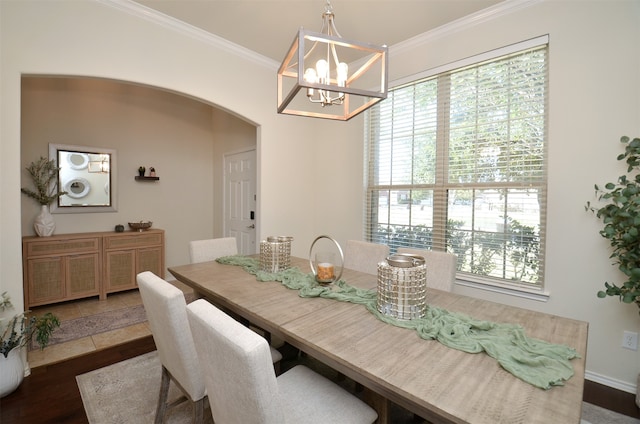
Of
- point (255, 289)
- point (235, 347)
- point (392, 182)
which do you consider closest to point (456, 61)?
point (392, 182)

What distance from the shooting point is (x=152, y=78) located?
2.68 m

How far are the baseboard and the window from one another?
2.25ft

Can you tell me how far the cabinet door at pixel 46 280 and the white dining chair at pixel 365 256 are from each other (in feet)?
10.9

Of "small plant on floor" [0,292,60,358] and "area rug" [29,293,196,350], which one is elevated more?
"small plant on floor" [0,292,60,358]

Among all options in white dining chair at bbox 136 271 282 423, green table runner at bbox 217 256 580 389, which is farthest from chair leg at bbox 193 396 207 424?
green table runner at bbox 217 256 580 389

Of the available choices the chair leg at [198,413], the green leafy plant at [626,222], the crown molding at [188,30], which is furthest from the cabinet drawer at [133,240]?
the green leafy plant at [626,222]

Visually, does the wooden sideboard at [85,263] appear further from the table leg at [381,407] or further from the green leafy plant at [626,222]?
the green leafy plant at [626,222]

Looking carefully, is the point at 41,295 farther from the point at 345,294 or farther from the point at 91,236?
the point at 345,294

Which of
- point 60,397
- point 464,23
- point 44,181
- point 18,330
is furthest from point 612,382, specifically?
point 44,181

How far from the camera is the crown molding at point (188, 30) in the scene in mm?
2514

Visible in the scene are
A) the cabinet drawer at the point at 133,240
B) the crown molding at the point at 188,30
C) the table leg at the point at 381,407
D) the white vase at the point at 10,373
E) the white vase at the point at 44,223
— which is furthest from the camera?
the cabinet drawer at the point at 133,240

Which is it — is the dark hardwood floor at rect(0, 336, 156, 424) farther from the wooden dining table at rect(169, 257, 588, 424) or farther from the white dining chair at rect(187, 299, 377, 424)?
the white dining chair at rect(187, 299, 377, 424)

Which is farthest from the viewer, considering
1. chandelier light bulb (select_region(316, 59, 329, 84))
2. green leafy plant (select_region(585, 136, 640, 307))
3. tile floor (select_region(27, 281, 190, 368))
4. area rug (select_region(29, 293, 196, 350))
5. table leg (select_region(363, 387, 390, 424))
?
area rug (select_region(29, 293, 196, 350))

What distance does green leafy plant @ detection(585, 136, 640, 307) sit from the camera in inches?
68.1
